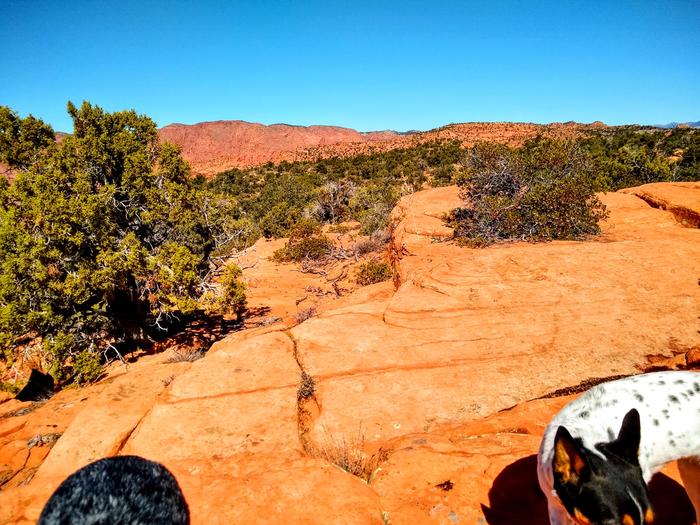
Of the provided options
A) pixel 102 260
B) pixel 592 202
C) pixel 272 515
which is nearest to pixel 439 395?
pixel 272 515

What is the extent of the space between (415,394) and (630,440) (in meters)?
3.01

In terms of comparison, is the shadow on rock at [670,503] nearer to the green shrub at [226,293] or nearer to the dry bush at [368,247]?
the green shrub at [226,293]

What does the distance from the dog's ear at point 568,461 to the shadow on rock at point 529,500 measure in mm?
1436

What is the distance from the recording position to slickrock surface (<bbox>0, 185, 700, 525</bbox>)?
3.38 metres

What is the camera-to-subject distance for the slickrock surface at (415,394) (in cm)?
338

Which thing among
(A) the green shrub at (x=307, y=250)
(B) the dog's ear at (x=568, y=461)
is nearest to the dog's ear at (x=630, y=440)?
(B) the dog's ear at (x=568, y=461)

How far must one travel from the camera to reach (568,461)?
2025 millimetres

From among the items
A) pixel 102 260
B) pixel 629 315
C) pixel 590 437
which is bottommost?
pixel 629 315

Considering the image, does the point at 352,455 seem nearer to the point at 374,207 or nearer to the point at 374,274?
the point at 374,274

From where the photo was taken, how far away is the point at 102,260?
848 centimetres

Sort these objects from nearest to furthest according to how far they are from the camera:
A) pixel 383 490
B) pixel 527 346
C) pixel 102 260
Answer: pixel 383 490 < pixel 527 346 < pixel 102 260

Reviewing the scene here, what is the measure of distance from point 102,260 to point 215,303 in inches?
103

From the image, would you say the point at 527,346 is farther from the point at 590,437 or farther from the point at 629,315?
the point at 590,437

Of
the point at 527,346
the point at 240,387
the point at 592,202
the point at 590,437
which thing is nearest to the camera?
the point at 590,437
